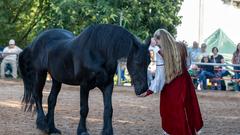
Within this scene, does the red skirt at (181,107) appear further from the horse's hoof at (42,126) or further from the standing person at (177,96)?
the horse's hoof at (42,126)

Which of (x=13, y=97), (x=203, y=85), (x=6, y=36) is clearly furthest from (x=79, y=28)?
(x=13, y=97)

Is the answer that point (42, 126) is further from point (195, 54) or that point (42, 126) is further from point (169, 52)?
point (195, 54)

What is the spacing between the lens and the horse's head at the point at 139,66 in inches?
312

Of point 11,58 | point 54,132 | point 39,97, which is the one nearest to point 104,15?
point 11,58

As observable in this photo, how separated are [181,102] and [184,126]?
1.15 ft

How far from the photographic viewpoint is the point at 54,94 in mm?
9727

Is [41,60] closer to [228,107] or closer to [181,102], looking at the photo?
[181,102]

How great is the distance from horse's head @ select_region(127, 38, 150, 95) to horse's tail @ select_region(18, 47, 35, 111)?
282cm

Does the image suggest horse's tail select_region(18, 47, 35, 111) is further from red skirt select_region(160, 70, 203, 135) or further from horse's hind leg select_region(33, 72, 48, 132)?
red skirt select_region(160, 70, 203, 135)

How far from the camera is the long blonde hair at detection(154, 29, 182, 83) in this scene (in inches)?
321

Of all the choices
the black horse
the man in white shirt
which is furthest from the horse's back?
the man in white shirt

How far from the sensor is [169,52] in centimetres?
818

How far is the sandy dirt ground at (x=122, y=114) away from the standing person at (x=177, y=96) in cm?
121

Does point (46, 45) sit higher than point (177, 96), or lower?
higher
